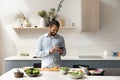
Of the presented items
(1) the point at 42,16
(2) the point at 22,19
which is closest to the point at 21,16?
(2) the point at 22,19

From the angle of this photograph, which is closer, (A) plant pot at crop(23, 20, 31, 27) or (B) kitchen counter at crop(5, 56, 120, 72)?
(B) kitchen counter at crop(5, 56, 120, 72)

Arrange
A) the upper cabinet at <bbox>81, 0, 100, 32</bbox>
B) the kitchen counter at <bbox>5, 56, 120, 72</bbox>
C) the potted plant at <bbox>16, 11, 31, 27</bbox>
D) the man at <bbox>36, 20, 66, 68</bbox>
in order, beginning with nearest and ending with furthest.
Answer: the man at <bbox>36, 20, 66, 68</bbox>
the kitchen counter at <bbox>5, 56, 120, 72</bbox>
the upper cabinet at <bbox>81, 0, 100, 32</bbox>
the potted plant at <bbox>16, 11, 31, 27</bbox>

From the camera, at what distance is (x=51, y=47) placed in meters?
3.68

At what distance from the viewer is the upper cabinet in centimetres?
492

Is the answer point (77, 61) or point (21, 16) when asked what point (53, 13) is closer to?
point (21, 16)

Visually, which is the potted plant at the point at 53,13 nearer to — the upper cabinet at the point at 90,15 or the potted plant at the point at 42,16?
the potted plant at the point at 42,16

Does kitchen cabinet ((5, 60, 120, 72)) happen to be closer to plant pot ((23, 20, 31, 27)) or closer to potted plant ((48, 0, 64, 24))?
plant pot ((23, 20, 31, 27))

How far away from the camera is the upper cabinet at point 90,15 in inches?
194

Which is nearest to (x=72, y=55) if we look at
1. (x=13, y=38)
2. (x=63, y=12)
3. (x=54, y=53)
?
(x=63, y=12)

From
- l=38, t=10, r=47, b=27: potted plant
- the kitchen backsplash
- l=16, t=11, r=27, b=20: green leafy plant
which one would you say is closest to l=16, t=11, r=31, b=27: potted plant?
l=16, t=11, r=27, b=20: green leafy plant

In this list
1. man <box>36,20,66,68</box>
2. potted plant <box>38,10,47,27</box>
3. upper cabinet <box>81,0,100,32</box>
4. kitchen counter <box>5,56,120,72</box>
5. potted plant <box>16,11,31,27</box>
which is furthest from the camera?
potted plant <box>16,11,31,27</box>

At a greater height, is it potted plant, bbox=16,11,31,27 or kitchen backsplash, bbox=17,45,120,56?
potted plant, bbox=16,11,31,27

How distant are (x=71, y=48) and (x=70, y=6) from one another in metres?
0.97

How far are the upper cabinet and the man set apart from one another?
1.36 metres
